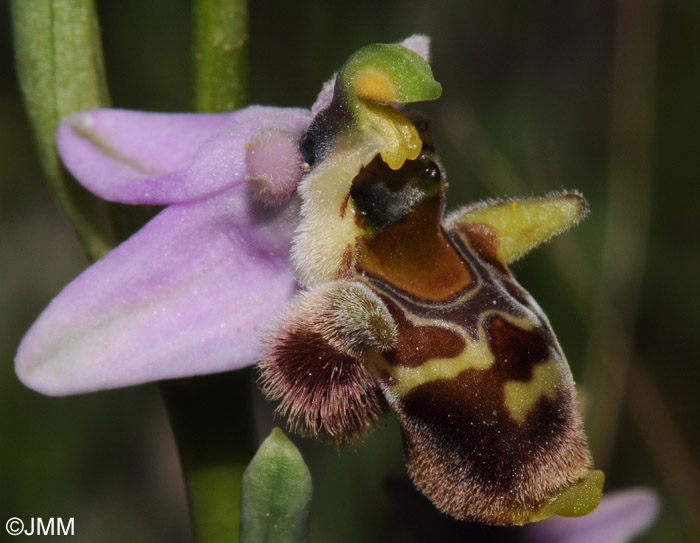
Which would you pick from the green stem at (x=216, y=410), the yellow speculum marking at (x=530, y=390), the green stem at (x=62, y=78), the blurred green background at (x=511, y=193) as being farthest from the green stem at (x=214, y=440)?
the blurred green background at (x=511, y=193)

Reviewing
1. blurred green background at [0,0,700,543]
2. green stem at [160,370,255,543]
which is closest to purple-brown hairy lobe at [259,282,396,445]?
green stem at [160,370,255,543]

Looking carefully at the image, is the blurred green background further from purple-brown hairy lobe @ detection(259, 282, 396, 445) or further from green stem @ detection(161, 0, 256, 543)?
purple-brown hairy lobe @ detection(259, 282, 396, 445)

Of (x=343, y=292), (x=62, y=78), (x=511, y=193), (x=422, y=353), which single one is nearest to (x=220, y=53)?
(x=62, y=78)

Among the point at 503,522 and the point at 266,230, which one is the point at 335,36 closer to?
the point at 266,230

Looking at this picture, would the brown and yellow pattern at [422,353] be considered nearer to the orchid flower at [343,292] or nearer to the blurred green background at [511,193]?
the orchid flower at [343,292]

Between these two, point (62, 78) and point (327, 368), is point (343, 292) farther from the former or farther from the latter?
point (62, 78)
